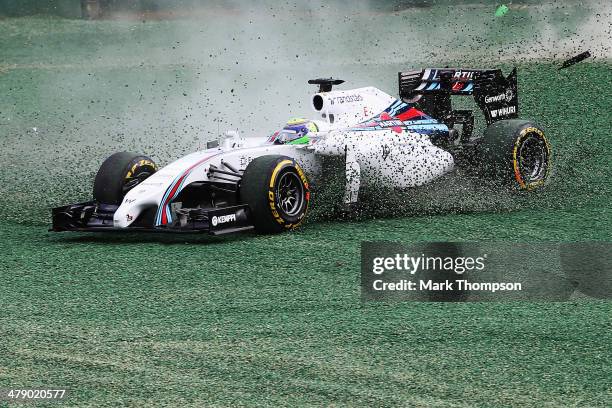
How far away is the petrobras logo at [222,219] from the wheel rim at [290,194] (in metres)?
0.45

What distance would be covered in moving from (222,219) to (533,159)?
11.8 feet

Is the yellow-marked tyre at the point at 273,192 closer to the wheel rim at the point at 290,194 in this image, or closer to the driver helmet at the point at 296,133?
the wheel rim at the point at 290,194

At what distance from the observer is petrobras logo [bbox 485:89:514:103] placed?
10.8 metres

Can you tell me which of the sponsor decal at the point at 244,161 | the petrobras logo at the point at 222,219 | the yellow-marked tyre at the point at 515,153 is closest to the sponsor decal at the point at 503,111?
the yellow-marked tyre at the point at 515,153

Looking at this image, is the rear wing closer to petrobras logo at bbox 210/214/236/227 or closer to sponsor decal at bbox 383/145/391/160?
sponsor decal at bbox 383/145/391/160

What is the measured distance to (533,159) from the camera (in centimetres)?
1031

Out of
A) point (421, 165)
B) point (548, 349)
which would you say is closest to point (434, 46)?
point (421, 165)

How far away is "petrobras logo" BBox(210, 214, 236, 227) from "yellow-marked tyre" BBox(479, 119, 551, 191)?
2874mm

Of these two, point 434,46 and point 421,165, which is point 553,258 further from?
point 434,46

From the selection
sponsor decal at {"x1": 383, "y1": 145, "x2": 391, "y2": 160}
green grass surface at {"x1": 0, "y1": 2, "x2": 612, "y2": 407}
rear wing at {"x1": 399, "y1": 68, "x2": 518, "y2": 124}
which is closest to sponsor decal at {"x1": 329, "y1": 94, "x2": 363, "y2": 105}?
rear wing at {"x1": 399, "y1": 68, "x2": 518, "y2": 124}

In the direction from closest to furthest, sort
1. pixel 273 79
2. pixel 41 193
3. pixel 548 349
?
1. pixel 548 349
2. pixel 41 193
3. pixel 273 79

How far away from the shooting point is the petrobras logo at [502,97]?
10773 mm

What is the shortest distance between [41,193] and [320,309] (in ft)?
18.5

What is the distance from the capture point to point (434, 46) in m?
18.8
